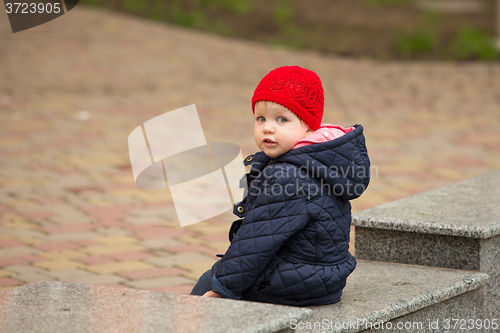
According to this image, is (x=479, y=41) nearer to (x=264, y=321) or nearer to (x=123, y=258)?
(x=123, y=258)

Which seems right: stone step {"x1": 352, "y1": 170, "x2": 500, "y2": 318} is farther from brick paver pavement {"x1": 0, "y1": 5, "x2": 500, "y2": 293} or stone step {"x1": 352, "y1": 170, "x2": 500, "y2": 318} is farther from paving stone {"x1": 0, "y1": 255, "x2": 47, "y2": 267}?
paving stone {"x1": 0, "y1": 255, "x2": 47, "y2": 267}

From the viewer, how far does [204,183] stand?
5547 millimetres

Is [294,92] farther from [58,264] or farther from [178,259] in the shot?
[58,264]

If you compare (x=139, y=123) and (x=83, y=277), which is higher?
(x=83, y=277)

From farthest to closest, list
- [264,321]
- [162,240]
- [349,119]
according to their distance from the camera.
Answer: [349,119] → [162,240] → [264,321]

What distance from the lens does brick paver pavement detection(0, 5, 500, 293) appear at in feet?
13.1

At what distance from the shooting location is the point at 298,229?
6.97 ft

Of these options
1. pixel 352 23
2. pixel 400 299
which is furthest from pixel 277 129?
pixel 352 23

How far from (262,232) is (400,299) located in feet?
2.10

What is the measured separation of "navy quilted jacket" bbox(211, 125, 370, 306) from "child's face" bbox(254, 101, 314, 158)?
0.04 m

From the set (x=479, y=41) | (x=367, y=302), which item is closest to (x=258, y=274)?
(x=367, y=302)

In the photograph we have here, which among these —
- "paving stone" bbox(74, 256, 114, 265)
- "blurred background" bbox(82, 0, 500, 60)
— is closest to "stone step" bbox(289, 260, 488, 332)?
"paving stone" bbox(74, 256, 114, 265)

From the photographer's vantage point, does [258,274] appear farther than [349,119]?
No

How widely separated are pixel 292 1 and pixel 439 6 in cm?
424
